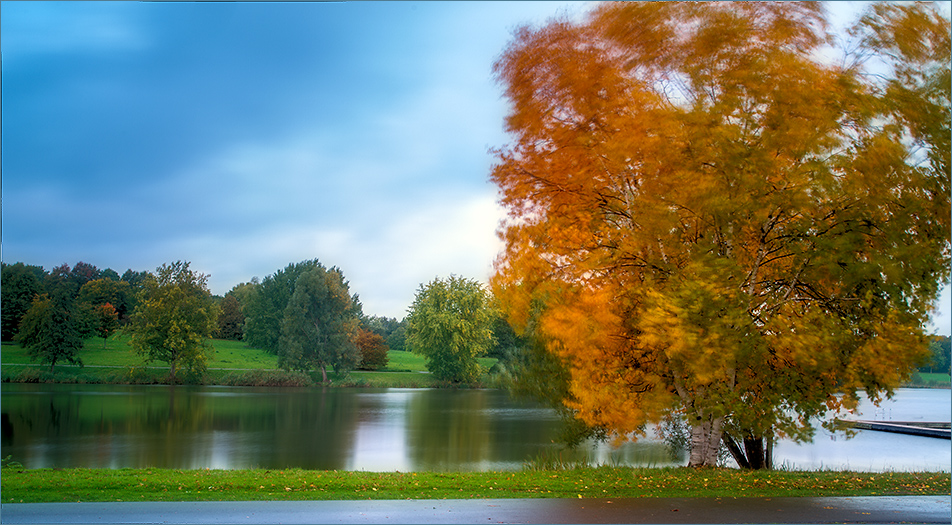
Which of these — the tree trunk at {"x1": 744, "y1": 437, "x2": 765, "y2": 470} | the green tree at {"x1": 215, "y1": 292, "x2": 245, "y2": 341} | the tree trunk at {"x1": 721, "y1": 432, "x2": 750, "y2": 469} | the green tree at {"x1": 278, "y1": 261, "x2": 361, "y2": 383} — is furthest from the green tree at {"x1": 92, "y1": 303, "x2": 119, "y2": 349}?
the tree trunk at {"x1": 744, "y1": 437, "x2": 765, "y2": 470}

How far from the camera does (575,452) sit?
15.5 m

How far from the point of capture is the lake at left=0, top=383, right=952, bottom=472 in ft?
50.3

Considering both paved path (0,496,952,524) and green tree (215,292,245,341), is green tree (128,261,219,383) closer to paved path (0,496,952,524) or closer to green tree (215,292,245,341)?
green tree (215,292,245,341)

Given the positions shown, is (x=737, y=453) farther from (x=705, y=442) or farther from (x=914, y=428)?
(x=914, y=428)

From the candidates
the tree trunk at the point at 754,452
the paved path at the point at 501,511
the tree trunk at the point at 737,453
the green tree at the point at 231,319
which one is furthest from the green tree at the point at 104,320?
the tree trunk at the point at 754,452

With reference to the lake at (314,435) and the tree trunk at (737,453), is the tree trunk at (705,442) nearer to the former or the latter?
Answer: the lake at (314,435)

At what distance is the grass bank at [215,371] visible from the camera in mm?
25922

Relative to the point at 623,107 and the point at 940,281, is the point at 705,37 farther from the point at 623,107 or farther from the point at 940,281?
the point at 940,281

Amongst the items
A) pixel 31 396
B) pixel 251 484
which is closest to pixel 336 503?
pixel 251 484

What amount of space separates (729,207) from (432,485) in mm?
5426

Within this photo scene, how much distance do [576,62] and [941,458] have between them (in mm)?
15115

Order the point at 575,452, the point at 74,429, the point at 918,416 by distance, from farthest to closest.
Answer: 1. the point at 918,416
2. the point at 74,429
3. the point at 575,452

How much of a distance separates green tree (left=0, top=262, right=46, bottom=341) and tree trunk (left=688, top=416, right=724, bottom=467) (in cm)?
2270

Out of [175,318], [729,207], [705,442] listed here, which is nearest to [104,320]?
[175,318]
